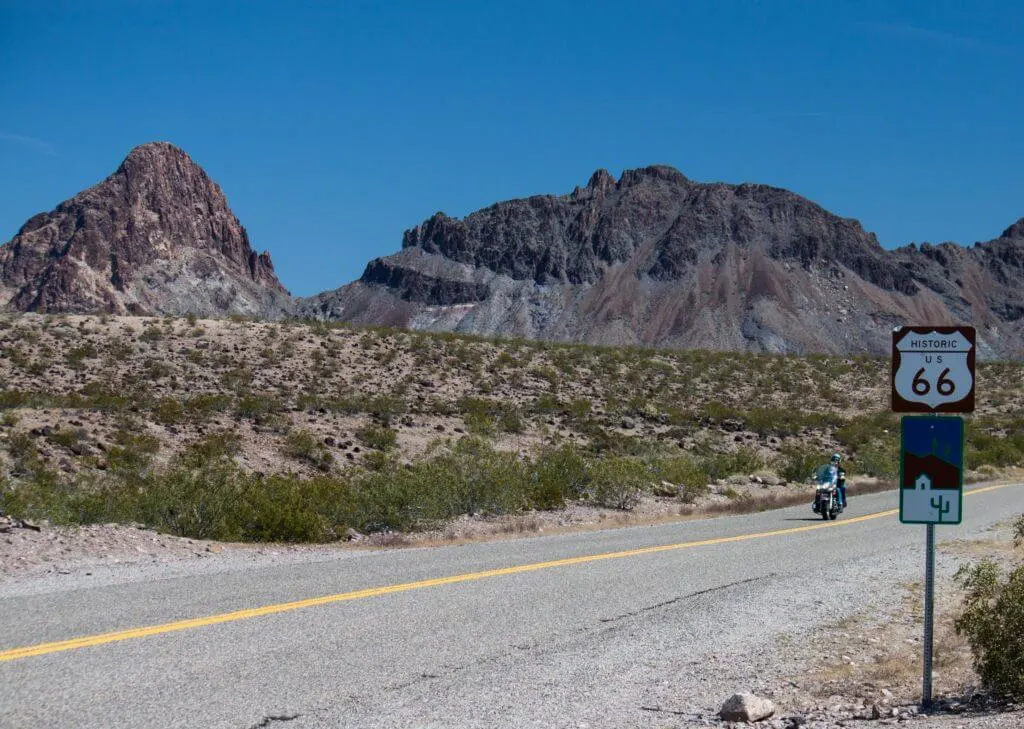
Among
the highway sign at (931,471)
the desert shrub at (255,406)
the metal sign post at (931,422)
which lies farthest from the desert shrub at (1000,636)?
the desert shrub at (255,406)

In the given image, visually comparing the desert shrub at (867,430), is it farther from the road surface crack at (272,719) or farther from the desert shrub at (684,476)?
the road surface crack at (272,719)

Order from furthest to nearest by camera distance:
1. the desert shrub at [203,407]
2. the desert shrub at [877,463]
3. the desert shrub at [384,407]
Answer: the desert shrub at [877,463] → the desert shrub at [384,407] → the desert shrub at [203,407]

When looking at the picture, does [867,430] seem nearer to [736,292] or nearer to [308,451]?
[308,451]

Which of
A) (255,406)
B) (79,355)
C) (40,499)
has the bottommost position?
(40,499)

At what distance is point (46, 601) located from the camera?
9.30 m

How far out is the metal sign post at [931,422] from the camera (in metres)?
6.73

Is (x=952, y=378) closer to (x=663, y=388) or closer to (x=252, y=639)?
(x=252, y=639)

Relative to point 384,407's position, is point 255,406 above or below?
below

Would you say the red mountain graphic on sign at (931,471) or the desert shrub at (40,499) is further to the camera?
the desert shrub at (40,499)

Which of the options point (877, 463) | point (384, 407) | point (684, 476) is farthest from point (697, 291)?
point (684, 476)

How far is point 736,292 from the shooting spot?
168m

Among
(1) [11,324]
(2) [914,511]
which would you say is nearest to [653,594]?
(2) [914,511]

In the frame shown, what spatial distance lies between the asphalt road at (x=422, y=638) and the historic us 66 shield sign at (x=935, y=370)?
2.58 metres

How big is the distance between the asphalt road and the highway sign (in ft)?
6.38
